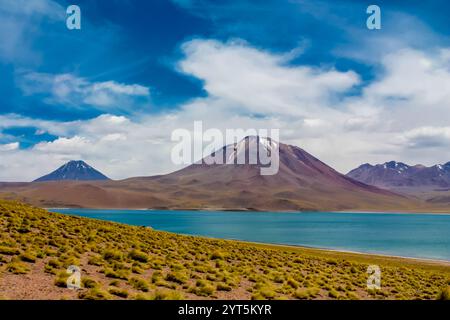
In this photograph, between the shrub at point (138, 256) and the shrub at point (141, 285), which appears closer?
the shrub at point (141, 285)

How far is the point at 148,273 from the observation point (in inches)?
920

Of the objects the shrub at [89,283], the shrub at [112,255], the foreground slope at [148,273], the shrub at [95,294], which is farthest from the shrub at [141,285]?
the shrub at [112,255]

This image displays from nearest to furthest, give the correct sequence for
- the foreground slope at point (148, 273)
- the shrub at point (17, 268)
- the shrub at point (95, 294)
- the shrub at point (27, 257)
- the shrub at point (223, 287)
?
the shrub at point (95, 294) → the foreground slope at point (148, 273) → the shrub at point (17, 268) → the shrub at point (27, 257) → the shrub at point (223, 287)

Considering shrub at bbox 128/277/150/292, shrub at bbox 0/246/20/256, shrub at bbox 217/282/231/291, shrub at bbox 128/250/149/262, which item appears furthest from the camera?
shrub at bbox 128/250/149/262

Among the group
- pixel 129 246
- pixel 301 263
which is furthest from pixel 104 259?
pixel 301 263

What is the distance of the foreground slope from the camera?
17.9 m

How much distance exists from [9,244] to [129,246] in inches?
409

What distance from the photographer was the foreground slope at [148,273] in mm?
17922

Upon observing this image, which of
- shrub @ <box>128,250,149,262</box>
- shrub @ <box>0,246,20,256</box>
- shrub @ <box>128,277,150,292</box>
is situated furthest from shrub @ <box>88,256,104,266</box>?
shrub @ <box>128,277,150,292</box>

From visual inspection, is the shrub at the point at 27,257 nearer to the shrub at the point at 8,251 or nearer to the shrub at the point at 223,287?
the shrub at the point at 8,251

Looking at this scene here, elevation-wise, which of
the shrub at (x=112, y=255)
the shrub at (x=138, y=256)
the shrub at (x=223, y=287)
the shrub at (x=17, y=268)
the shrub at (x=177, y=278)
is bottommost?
the shrub at (x=223, y=287)

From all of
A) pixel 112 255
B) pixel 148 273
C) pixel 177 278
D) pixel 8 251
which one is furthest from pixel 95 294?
pixel 112 255

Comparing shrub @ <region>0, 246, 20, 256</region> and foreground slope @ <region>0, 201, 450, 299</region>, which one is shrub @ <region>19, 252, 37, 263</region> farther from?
shrub @ <region>0, 246, 20, 256</region>
